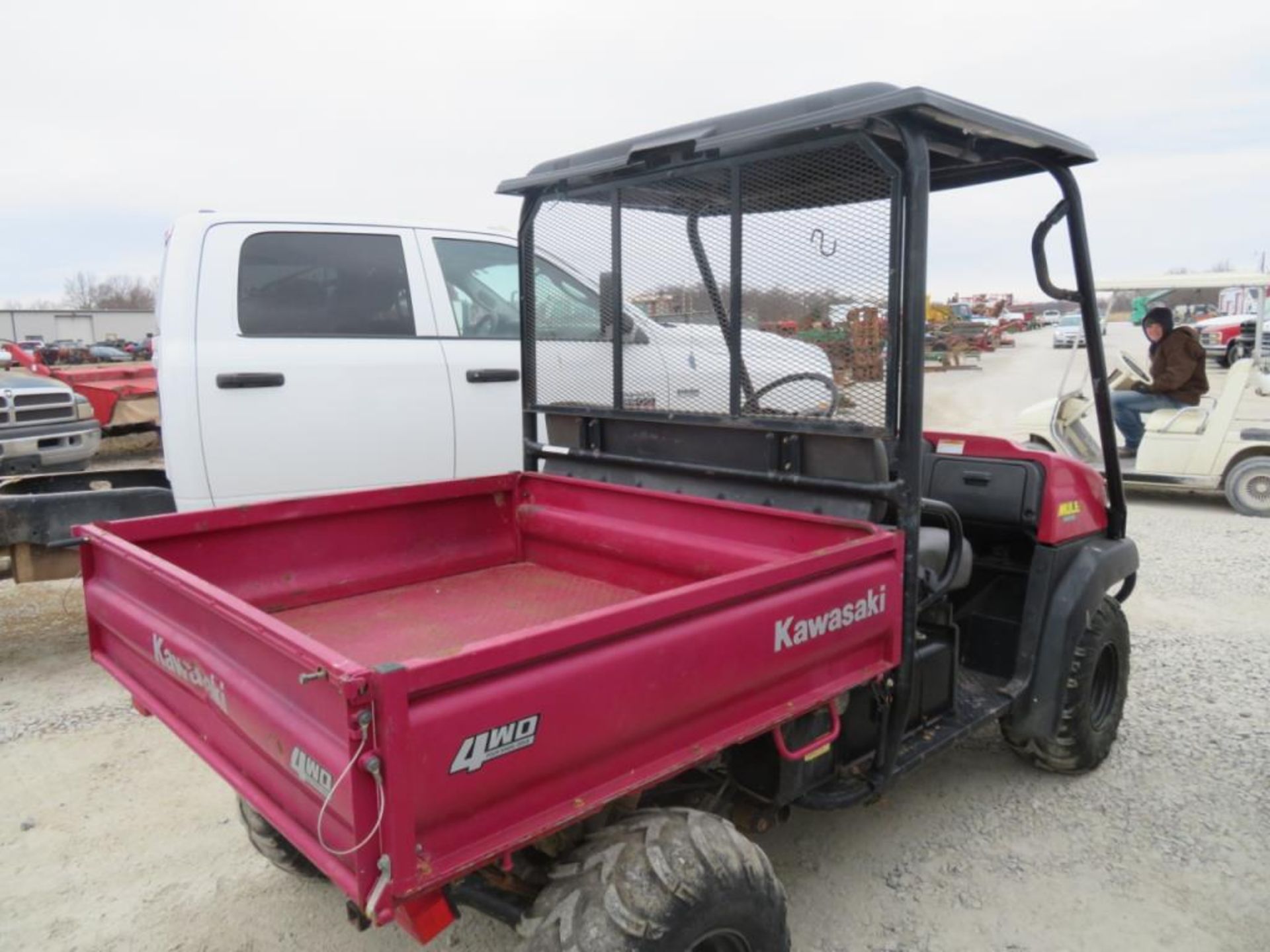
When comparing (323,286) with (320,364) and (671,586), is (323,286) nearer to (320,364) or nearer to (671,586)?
(320,364)

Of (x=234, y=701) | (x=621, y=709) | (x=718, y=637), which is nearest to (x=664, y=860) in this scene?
(x=621, y=709)

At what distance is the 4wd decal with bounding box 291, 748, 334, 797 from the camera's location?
166 centimetres

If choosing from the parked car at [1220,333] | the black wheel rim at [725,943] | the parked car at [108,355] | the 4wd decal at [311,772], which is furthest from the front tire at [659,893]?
the parked car at [108,355]

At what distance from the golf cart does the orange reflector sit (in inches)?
289

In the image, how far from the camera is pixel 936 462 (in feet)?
11.9

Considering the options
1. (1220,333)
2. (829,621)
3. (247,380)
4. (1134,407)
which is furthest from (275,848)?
(1220,333)

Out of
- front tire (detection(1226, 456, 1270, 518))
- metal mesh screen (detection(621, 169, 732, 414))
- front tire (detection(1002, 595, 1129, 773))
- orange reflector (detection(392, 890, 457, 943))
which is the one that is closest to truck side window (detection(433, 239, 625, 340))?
metal mesh screen (detection(621, 169, 732, 414))

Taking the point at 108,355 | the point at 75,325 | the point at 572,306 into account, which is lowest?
the point at 108,355

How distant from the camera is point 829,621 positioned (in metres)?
2.29

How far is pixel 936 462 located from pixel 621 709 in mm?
2194

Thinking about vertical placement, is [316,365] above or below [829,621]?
above

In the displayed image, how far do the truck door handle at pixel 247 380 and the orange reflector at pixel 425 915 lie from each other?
129 inches

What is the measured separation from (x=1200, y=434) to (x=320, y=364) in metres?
7.76

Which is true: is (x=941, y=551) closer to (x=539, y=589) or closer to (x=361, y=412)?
(x=539, y=589)
